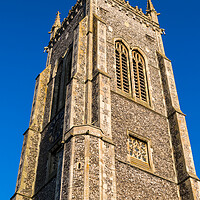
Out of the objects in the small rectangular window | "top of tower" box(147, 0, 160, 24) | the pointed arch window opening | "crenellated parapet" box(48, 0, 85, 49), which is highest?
"top of tower" box(147, 0, 160, 24)

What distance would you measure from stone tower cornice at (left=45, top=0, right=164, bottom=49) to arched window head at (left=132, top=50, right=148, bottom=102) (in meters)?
3.93

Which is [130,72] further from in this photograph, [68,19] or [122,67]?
[68,19]

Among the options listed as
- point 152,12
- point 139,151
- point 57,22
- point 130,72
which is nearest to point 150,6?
point 152,12

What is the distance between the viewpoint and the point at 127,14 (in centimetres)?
2458

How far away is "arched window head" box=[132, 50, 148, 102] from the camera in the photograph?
20250mm

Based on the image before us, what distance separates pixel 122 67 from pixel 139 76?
4.24 feet

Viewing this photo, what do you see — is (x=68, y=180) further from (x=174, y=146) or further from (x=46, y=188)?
(x=174, y=146)

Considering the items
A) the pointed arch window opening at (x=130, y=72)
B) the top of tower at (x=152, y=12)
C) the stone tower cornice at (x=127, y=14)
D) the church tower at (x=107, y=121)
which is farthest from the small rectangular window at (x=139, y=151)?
the top of tower at (x=152, y=12)

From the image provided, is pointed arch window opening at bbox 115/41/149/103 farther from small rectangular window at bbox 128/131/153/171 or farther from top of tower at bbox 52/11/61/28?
top of tower at bbox 52/11/61/28

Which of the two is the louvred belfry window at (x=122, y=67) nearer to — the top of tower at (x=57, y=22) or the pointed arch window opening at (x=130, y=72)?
the pointed arch window opening at (x=130, y=72)

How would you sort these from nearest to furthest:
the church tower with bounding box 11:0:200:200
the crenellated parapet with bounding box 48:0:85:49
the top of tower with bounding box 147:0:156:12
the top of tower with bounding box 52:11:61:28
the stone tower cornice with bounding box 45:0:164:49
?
the church tower with bounding box 11:0:200:200 < the crenellated parapet with bounding box 48:0:85:49 < the stone tower cornice with bounding box 45:0:164:49 < the top of tower with bounding box 147:0:156:12 < the top of tower with bounding box 52:11:61:28

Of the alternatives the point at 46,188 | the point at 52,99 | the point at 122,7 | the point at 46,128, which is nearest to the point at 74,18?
the point at 122,7

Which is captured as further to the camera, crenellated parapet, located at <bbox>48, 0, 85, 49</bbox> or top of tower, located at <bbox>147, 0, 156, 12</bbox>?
top of tower, located at <bbox>147, 0, 156, 12</bbox>

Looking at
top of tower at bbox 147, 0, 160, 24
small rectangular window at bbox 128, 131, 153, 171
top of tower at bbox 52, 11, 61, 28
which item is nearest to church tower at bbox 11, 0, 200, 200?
small rectangular window at bbox 128, 131, 153, 171
